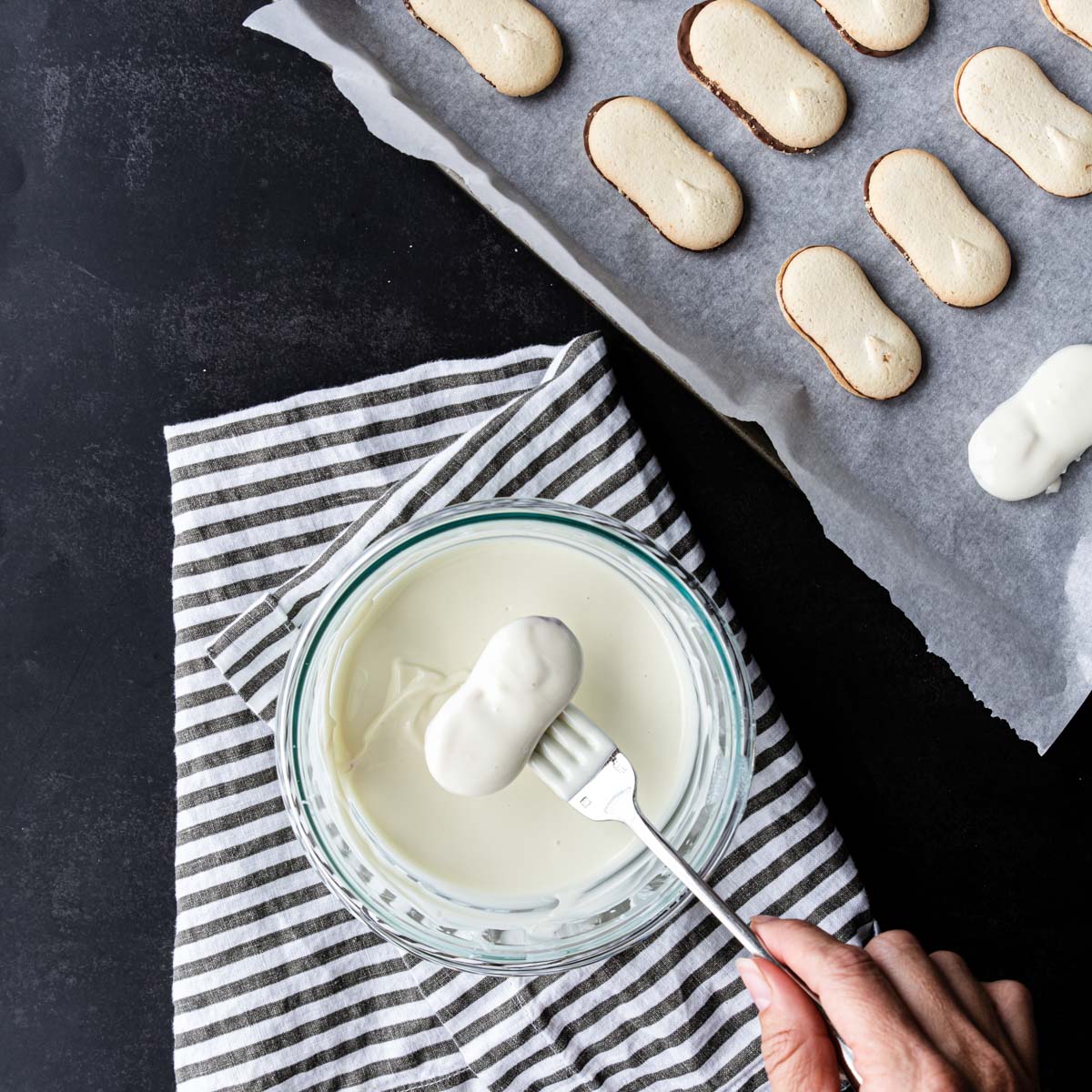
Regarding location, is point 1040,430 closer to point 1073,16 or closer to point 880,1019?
point 1073,16

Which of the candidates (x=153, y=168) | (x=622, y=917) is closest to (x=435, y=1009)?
(x=622, y=917)

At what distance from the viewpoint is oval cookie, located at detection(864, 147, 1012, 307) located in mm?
1066

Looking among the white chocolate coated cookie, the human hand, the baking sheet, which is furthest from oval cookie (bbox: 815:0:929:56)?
the human hand

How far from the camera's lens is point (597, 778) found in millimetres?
767

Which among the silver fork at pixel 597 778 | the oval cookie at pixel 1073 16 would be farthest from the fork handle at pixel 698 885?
the oval cookie at pixel 1073 16

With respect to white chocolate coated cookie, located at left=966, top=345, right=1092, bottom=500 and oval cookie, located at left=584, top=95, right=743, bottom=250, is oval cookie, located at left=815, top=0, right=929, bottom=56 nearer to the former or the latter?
oval cookie, located at left=584, top=95, right=743, bottom=250

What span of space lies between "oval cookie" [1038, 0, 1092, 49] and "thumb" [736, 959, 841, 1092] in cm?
90

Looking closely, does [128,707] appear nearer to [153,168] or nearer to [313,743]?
[313,743]

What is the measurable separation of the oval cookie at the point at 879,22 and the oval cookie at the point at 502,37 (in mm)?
277

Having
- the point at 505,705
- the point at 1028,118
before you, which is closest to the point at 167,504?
the point at 505,705

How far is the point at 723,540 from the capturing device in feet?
3.54

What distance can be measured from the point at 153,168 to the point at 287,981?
77 cm

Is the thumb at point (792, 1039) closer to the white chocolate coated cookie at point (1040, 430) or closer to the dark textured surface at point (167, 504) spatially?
the dark textured surface at point (167, 504)

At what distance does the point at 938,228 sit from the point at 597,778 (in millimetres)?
650
